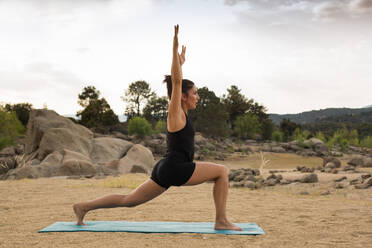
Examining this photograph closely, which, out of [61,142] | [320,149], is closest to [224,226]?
[61,142]

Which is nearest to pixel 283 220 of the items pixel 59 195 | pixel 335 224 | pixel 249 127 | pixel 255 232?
pixel 335 224

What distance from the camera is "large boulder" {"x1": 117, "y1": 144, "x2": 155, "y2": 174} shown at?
15.2 meters

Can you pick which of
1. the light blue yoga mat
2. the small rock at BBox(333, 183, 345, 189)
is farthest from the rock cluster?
the light blue yoga mat

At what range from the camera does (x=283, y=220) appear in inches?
206

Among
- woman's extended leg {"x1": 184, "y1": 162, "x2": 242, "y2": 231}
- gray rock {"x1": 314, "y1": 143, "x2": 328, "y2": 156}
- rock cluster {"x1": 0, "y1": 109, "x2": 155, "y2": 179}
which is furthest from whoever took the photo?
gray rock {"x1": 314, "y1": 143, "x2": 328, "y2": 156}

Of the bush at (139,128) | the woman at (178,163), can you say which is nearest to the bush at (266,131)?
the bush at (139,128)

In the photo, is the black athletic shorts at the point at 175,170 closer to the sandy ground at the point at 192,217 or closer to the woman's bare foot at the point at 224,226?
the sandy ground at the point at 192,217

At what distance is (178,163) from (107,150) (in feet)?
49.1

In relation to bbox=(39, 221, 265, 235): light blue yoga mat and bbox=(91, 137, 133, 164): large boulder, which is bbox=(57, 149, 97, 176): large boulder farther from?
bbox=(39, 221, 265, 235): light blue yoga mat

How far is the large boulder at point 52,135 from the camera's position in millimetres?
16531

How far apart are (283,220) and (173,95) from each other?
9.18 feet

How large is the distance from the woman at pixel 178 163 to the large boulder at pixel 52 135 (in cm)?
1323

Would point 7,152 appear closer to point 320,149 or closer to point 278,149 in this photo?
point 278,149

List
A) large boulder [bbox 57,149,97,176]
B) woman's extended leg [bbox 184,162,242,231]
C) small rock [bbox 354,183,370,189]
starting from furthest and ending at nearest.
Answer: large boulder [bbox 57,149,97,176], small rock [bbox 354,183,370,189], woman's extended leg [bbox 184,162,242,231]
